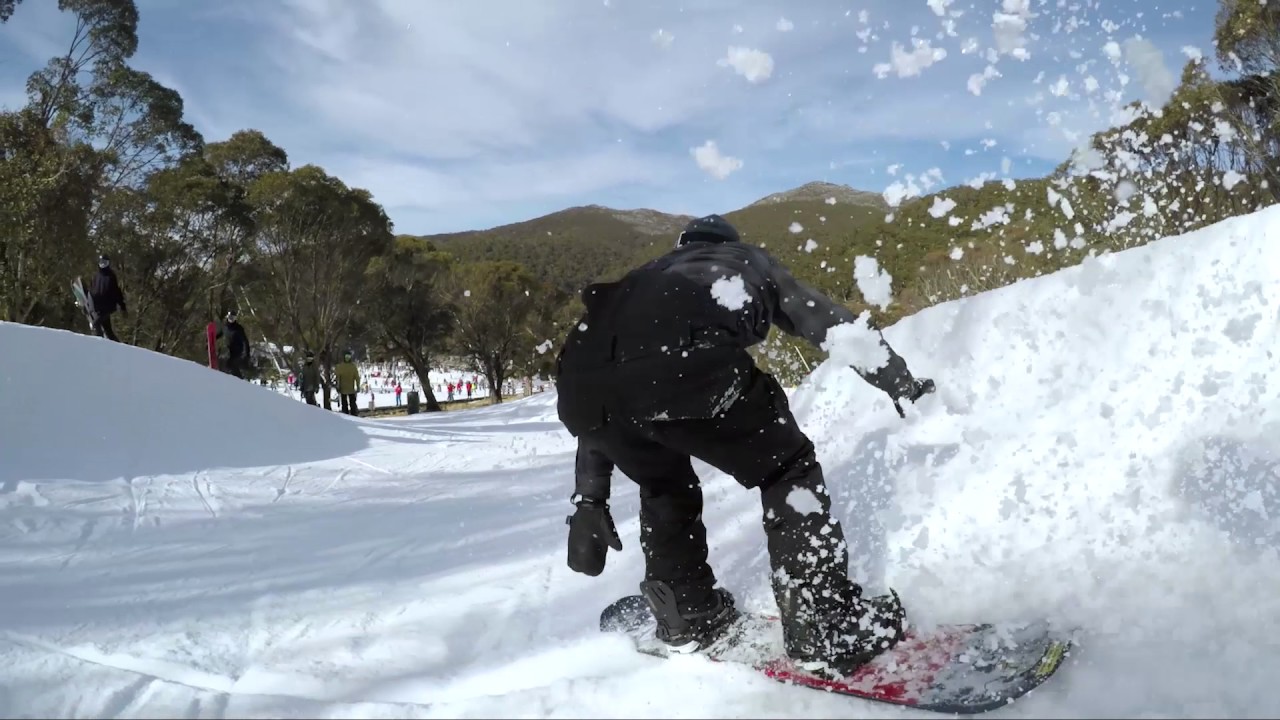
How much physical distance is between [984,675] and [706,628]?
2.42 feet

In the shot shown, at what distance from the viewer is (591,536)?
2.22 meters

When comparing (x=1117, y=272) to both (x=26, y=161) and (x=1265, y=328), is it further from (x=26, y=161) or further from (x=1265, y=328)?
(x=26, y=161)

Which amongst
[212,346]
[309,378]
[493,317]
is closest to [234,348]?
[212,346]

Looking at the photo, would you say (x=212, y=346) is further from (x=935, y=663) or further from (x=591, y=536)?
(x=935, y=663)

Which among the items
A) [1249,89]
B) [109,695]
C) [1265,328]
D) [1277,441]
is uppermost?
[1249,89]

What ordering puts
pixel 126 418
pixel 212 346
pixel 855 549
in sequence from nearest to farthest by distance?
pixel 855 549, pixel 126 418, pixel 212 346

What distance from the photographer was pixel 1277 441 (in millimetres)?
2676

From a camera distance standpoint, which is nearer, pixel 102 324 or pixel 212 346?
pixel 102 324

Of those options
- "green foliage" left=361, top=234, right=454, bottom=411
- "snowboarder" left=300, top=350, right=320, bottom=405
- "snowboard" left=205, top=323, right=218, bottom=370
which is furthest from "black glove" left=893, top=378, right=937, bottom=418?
"green foliage" left=361, top=234, right=454, bottom=411

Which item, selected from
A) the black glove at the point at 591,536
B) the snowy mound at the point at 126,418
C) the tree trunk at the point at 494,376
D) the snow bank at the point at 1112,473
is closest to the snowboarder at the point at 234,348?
the snowy mound at the point at 126,418

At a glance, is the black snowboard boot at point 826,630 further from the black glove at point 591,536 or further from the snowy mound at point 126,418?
the snowy mound at point 126,418

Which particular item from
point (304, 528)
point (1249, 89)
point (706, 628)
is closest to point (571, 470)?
point (304, 528)

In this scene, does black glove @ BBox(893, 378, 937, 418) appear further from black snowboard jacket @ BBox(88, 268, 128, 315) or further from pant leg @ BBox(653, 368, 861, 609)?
black snowboard jacket @ BBox(88, 268, 128, 315)

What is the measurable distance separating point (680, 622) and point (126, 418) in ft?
21.4
